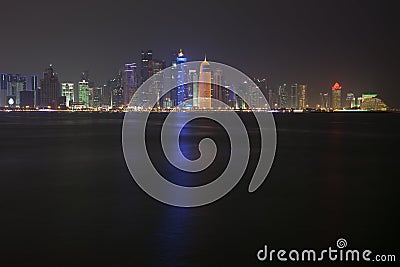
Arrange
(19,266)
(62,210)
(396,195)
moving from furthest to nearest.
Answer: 1. (396,195)
2. (62,210)
3. (19,266)

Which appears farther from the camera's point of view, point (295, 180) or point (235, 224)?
point (295, 180)

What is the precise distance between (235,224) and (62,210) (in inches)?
Answer: 197

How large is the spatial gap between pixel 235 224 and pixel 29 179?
10461mm

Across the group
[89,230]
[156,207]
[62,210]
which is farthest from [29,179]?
[89,230]

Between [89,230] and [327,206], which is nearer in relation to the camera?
[89,230]

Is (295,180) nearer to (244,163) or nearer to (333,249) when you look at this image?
(244,163)

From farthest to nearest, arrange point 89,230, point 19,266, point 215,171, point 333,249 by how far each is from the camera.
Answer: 1. point 215,171
2. point 89,230
3. point 333,249
4. point 19,266

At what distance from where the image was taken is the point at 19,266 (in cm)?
912

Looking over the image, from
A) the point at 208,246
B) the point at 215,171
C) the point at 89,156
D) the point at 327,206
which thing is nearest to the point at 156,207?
the point at 208,246

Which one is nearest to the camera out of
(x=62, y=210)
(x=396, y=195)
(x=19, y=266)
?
(x=19, y=266)

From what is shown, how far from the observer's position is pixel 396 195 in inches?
627

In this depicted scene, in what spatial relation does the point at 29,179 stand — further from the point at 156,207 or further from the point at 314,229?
the point at 314,229

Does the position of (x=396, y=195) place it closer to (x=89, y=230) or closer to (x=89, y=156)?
(x=89, y=230)

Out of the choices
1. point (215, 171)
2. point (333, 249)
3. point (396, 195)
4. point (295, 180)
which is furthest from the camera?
point (215, 171)
